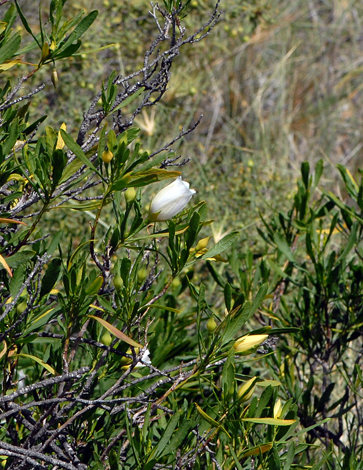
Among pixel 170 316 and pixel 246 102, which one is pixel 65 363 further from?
pixel 246 102

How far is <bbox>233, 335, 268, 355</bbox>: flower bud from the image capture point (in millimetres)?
911

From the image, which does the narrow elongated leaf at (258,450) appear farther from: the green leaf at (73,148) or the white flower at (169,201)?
the green leaf at (73,148)

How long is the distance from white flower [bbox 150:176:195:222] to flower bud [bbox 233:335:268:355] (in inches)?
9.6

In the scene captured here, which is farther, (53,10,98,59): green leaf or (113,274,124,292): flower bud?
(53,10,98,59): green leaf

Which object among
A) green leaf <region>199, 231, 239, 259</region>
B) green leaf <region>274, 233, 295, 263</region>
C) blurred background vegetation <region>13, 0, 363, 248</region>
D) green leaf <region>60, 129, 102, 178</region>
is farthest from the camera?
blurred background vegetation <region>13, 0, 363, 248</region>

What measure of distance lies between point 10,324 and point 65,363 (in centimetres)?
16

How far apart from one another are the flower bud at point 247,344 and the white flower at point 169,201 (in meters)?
0.24

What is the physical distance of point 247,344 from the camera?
915 millimetres

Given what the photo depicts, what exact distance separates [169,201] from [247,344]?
0.91 ft

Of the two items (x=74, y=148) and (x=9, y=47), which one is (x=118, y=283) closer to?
(x=74, y=148)

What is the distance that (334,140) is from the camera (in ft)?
15.4

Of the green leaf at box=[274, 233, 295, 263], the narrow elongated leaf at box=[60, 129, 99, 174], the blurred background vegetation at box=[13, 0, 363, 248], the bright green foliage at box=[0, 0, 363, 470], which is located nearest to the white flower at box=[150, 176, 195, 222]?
the bright green foliage at box=[0, 0, 363, 470]

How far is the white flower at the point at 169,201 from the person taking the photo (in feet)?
3.00

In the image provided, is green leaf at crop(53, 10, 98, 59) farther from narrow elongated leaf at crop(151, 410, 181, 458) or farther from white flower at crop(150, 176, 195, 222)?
narrow elongated leaf at crop(151, 410, 181, 458)
